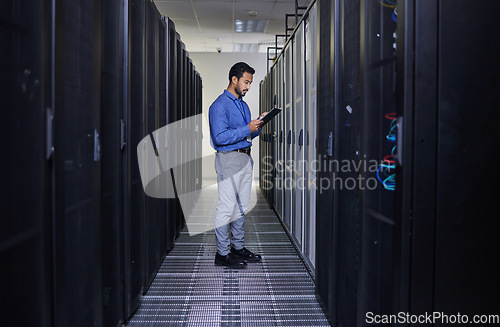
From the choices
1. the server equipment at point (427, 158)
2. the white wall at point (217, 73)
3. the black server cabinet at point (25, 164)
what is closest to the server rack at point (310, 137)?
the server equipment at point (427, 158)

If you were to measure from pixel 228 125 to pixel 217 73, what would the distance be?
6.75 metres

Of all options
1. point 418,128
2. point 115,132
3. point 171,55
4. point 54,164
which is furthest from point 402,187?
point 171,55

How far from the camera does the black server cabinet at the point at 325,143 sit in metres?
2.12

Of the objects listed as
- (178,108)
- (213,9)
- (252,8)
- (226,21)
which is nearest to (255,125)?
(178,108)

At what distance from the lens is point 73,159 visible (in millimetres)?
1409

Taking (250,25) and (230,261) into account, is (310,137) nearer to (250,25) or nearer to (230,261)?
(230,261)

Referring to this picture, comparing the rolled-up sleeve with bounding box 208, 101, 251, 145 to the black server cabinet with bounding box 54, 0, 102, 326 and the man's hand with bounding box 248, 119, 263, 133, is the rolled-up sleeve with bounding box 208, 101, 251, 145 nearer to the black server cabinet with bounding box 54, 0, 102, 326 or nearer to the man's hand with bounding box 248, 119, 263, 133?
the man's hand with bounding box 248, 119, 263, 133

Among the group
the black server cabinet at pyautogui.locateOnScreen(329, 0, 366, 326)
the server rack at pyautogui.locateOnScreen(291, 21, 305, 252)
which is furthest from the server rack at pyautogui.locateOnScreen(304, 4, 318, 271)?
the black server cabinet at pyautogui.locateOnScreen(329, 0, 366, 326)

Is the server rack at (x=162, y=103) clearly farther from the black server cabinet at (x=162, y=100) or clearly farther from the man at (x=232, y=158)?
the man at (x=232, y=158)

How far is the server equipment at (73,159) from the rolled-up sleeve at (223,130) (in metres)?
0.70

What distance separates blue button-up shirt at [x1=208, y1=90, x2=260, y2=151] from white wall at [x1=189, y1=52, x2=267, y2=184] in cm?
632

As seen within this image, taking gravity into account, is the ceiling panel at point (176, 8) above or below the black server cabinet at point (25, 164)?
above

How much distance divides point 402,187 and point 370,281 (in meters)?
0.46

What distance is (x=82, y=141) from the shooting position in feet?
4.90
